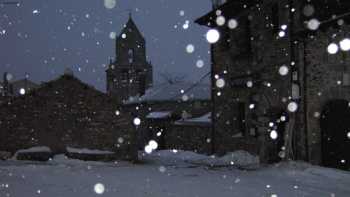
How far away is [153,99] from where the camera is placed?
129 ft

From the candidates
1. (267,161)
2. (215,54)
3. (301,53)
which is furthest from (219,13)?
(267,161)

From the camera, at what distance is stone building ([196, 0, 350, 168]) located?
15.4 meters

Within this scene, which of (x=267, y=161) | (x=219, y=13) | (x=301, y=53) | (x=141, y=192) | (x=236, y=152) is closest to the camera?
(x=141, y=192)

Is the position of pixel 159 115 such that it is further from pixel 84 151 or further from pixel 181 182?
pixel 181 182

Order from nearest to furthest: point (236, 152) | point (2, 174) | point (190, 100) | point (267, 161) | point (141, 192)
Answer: point (141, 192) → point (2, 174) → point (267, 161) → point (236, 152) → point (190, 100)

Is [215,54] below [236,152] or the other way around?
the other way around

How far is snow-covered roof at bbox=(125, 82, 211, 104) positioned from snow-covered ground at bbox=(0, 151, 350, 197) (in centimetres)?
2118

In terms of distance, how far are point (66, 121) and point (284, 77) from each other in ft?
35.6

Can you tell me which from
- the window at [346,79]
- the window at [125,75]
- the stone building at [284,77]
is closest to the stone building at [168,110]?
the stone building at [284,77]

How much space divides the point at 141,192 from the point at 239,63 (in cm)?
1196

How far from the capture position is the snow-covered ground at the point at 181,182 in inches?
427

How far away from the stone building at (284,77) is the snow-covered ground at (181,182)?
1312 millimetres

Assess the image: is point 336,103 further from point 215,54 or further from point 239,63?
point 215,54

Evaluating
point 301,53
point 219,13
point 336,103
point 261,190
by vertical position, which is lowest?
point 261,190
